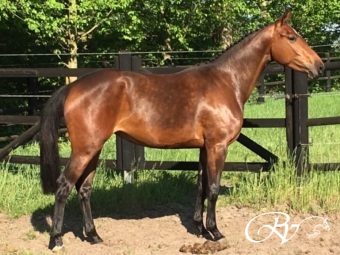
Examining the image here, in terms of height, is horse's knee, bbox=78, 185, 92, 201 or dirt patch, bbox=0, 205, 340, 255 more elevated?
horse's knee, bbox=78, 185, 92, 201

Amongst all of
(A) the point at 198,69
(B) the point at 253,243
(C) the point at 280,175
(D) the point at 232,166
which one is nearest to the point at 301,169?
(C) the point at 280,175

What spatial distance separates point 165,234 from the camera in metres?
5.09

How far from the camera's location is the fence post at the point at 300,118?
5867 millimetres

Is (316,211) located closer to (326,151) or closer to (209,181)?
(209,181)

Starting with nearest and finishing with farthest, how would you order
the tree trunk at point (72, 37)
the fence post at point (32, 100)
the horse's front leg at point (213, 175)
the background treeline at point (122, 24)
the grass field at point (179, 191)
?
the horse's front leg at point (213, 175) → the grass field at point (179, 191) → the fence post at point (32, 100) → the background treeline at point (122, 24) → the tree trunk at point (72, 37)

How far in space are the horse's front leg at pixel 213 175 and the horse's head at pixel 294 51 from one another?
42.9 inches

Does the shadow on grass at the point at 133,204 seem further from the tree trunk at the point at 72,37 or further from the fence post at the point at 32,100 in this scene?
the tree trunk at the point at 72,37

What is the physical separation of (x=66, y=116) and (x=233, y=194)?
7.51 feet

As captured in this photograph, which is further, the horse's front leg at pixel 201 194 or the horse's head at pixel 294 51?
the horse's front leg at pixel 201 194

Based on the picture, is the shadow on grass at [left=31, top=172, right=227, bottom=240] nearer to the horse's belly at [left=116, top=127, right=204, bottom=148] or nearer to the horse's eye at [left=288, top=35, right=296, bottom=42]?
the horse's belly at [left=116, top=127, right=204, bottom=148]

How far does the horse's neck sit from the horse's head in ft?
0.38

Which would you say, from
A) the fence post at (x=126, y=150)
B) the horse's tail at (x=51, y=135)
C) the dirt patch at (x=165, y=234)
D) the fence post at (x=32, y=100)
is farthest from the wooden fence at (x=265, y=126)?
the fence post at (x=32, y=100)

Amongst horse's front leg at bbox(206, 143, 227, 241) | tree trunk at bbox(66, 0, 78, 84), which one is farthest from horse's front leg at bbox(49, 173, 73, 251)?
tree trunk at bbox(66, 0, 78, 84)

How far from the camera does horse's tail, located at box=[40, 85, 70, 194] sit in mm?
4703
